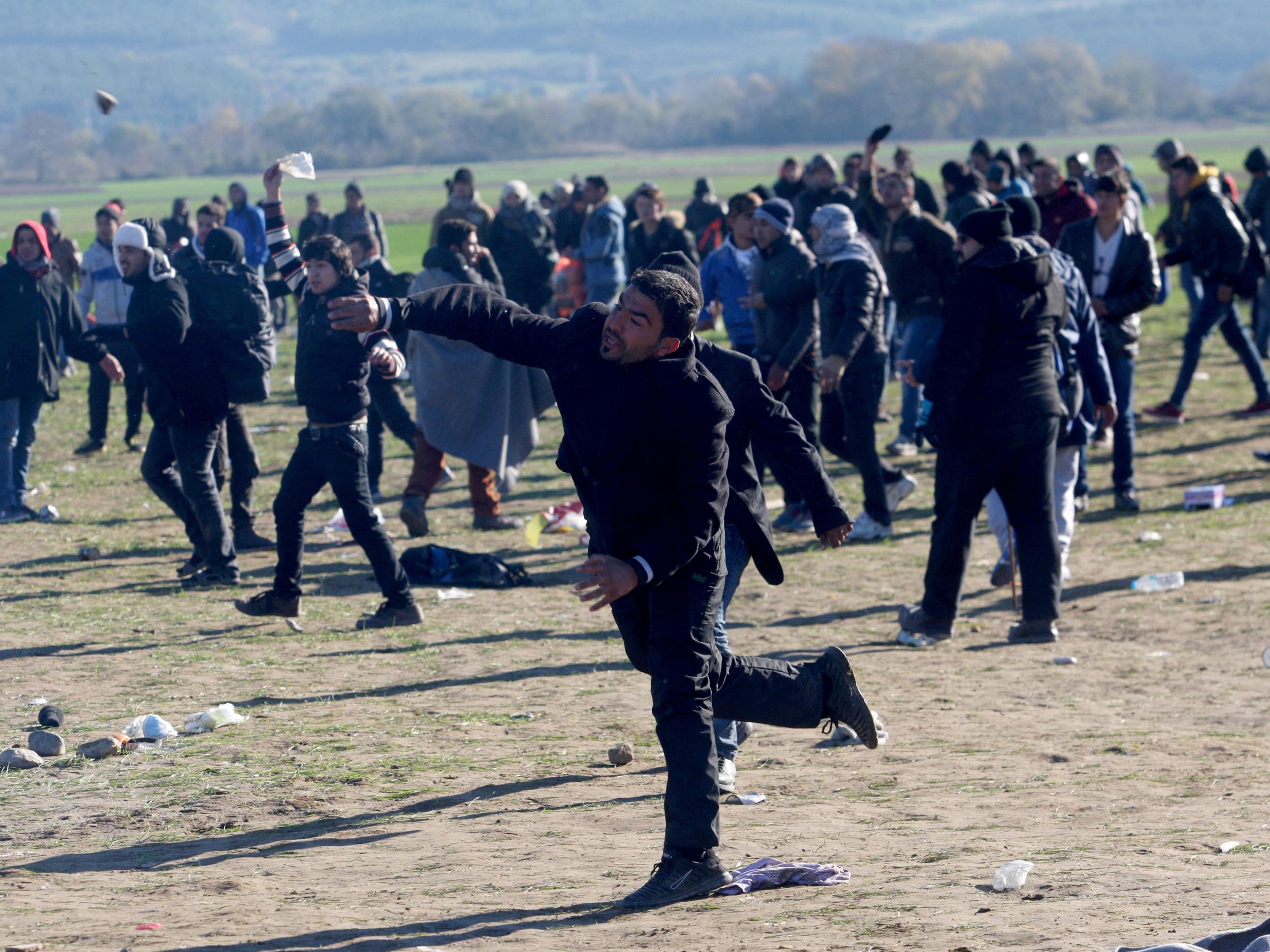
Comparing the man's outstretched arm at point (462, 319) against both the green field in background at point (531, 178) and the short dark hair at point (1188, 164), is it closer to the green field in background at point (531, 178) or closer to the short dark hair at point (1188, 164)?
the short dark hair at point (1188, 164)

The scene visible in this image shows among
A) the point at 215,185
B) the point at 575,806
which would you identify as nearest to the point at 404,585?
the point at 575,806

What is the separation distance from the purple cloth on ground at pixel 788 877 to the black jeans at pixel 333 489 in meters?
3.84

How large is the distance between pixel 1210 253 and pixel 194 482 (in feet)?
27.0

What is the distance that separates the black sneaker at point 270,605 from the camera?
27.0 feet

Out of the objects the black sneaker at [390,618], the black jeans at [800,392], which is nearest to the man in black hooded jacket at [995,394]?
the black jeans at [800,392]

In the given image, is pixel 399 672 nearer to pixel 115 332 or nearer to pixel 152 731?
pixel 152 731

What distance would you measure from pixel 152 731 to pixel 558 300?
13.2 metres

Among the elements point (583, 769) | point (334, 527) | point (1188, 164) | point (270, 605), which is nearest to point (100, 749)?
point (583, 769)

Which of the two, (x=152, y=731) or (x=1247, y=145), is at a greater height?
(x=1247, y=145)

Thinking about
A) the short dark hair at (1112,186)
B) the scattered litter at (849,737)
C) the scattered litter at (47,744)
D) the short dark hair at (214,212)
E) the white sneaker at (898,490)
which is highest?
the short dark hair at (214,212)

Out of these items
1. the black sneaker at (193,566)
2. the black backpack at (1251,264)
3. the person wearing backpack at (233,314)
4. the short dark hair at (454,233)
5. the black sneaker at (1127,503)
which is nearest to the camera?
the person wearing backpack at (233,314)

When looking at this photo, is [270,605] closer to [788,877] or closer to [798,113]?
[788,877]

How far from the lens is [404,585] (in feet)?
27.5

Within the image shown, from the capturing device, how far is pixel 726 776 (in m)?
5.70
